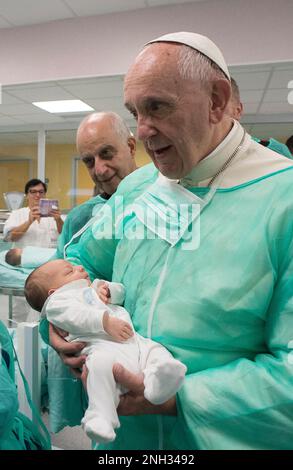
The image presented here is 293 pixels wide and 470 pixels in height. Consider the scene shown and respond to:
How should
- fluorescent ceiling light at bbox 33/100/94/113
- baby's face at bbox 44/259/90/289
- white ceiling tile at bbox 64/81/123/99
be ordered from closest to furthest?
baby's face at bbox 44/259/90/289 → white ceiling tile at bbox 64/81/123/99 → fluorescent ceiling light at bbox 33/100/94/113

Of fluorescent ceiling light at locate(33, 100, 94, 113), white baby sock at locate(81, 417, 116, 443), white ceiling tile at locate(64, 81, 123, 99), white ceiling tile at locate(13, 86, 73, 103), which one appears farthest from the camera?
fluorescent ceiling light at locate(33, 100, 94, 113)

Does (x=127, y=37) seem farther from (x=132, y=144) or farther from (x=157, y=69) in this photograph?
(x=157, y=69)

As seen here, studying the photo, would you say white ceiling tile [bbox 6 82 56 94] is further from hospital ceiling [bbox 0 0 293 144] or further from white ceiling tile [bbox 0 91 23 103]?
white ceiling tile [bbox 0 91 23 103]

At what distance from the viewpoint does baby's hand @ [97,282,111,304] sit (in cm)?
73

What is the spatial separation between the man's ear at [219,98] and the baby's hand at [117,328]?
1.32ft

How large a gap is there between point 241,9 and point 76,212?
204 centimetres

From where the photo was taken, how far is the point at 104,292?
738mm

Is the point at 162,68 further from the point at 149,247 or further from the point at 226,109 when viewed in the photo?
the point at 149,247

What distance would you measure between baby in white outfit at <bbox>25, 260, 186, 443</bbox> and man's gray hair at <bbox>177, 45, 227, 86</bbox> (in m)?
0.42

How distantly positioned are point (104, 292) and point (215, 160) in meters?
0.34

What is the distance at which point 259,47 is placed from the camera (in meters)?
2.52

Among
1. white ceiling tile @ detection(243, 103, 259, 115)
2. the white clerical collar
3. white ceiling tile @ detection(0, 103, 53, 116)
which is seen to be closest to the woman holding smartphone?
the white clerical collar

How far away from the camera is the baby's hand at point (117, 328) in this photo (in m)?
0.66

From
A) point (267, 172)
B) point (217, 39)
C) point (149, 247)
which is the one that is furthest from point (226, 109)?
point (217, 39)
